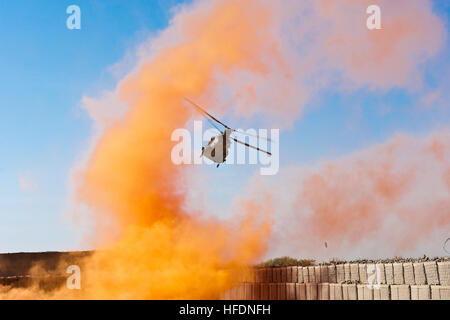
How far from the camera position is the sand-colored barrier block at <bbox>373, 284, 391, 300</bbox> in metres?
31.9

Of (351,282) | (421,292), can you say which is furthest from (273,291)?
(421,292)

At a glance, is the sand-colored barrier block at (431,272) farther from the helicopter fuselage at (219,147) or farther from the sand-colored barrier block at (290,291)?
the helicopter fuselage at (219,147)

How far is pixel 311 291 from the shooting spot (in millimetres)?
38156

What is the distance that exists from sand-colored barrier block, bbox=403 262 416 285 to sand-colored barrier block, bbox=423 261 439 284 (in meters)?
1.03

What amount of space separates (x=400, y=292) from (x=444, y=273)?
3.11m

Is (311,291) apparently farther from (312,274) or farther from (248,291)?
(248,291)

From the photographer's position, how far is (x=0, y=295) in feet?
147

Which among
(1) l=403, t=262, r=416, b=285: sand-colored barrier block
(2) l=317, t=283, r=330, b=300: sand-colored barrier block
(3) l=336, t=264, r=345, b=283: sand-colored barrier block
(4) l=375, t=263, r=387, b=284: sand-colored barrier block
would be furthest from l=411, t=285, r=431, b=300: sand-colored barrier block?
(2) l=317, t=283, r=330, b=300: sand-colored barrier block

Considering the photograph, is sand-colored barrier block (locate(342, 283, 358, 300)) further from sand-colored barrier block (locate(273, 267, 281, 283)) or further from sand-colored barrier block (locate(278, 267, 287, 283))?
sand-colored barrier block (locate(273, 267, 281, 283))

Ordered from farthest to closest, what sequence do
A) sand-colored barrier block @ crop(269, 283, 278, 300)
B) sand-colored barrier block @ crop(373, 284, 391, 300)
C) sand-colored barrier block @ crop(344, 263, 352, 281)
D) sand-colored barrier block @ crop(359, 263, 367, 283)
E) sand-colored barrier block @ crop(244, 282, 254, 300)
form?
1. sand-colored barrier block @ crop(244, 282, 254, 300)
2. sand-colored barrier block @ crop(269, 283, 278, 300)
3. sand-colored barrier block @ crop(344, 263, 352, 281)
4. sand-colored barrier block @ crop(359, 263, 367, 283)
5. sand-colored barrier block @ crop(373, 284, 391, 300)

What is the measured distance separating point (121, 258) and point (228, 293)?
34.0 feet

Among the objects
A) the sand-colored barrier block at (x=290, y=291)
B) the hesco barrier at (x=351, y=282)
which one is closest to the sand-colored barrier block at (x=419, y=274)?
the hesco barrier at (x=351, y=282)
